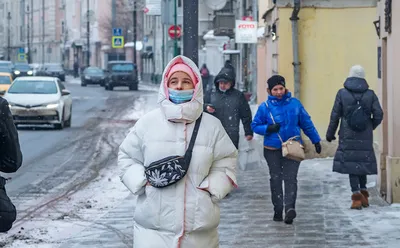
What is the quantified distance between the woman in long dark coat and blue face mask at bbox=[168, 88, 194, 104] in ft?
19.2

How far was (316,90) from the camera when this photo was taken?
18062 mm

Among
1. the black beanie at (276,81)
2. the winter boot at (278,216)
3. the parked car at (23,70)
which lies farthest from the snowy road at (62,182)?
the parked car at (23,70)

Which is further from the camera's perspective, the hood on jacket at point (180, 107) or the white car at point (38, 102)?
the white car at point (38, 102)

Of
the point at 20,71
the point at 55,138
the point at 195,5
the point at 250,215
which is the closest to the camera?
the point at 195,5

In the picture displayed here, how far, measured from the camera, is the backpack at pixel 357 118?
38.0ft

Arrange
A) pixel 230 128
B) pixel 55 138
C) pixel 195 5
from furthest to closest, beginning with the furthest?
1. pixel 55 138
2. pixel 230 128
3. pixel 195 5

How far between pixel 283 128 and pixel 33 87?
1822 centimetres

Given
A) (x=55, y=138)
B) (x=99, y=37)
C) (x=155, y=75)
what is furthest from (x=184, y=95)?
Answer: (x=99, y=37)

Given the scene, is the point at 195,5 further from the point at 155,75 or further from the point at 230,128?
the point at 155,75

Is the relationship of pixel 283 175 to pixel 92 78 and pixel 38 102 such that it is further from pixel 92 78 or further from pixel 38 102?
pixel 92 78

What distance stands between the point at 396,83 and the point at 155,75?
66.7 metres

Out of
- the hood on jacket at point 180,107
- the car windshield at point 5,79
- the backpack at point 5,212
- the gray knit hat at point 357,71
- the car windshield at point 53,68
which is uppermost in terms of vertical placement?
the car windshield at point 53,68

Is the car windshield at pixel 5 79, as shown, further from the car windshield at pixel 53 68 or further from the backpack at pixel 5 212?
the backpack at pixel 5 212

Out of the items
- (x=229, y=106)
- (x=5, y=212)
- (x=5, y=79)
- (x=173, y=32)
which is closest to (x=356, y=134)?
(x=229, y=106)
